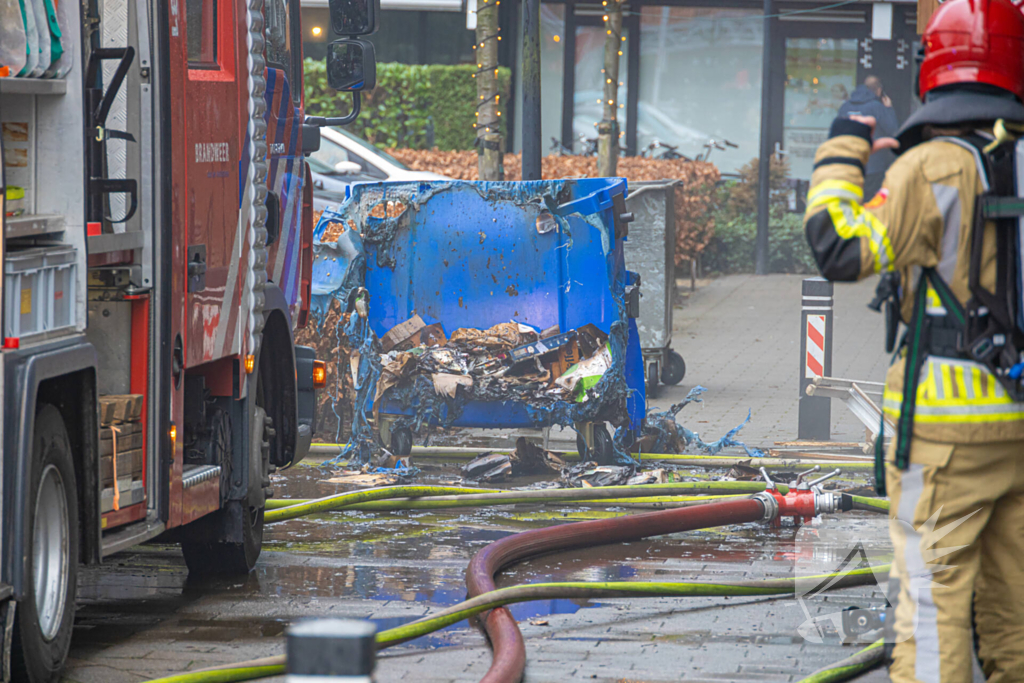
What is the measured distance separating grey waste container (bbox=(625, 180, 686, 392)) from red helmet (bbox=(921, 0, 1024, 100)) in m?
7.03

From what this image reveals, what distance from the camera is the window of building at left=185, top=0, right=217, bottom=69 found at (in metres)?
5.70

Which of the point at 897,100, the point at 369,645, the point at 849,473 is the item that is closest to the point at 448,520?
the point at 849,473

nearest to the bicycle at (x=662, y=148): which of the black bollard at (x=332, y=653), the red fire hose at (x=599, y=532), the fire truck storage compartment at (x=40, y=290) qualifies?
the red fire hose at (x=599, y=532)

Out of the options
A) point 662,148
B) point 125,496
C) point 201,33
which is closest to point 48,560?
point 125,496

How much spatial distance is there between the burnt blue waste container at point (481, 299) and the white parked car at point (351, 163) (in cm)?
698

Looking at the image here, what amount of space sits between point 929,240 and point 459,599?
2881 millimetres

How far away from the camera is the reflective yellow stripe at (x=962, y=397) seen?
3490 millimetres

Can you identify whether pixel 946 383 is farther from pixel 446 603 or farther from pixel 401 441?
pixel 401 441

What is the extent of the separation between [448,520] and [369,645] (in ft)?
17.3

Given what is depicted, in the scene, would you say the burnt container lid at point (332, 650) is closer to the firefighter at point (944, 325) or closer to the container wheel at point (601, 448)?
the firefighter at point (944, 325)

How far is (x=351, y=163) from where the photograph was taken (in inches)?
639

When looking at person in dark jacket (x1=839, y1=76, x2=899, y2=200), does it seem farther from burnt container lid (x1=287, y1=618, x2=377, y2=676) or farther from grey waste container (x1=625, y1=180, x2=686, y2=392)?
burnt container lid (x1=287, y1=618, x2=377, y2=676)

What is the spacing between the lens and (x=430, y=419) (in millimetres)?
8695

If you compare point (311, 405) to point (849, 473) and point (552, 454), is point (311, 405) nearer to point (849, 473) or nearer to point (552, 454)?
point (552, 454)
